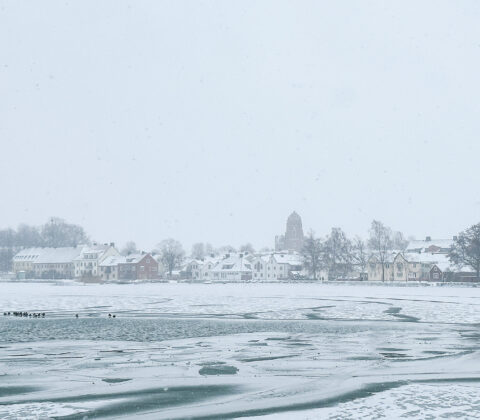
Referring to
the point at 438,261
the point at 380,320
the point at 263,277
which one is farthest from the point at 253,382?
the point at 263,277

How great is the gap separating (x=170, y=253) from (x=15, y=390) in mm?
151351

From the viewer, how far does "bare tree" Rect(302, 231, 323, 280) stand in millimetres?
134375

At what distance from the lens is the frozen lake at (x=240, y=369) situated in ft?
46.8

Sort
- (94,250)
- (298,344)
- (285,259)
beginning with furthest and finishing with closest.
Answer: (94,250), (285,259), (298,344)

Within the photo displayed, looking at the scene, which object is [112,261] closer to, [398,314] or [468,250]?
[468,250]

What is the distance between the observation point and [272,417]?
13.5m

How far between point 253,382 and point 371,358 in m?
5.76

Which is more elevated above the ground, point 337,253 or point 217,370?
point 337,253

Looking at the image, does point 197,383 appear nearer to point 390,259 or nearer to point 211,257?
point 390,259

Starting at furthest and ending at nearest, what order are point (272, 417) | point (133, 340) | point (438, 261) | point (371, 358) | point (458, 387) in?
point (438, 261) < point (133, 340) < point (371, 358) < point (458, 387) < point (272, 417)

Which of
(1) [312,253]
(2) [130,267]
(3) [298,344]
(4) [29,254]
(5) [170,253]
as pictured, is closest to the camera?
(3) [298,344]

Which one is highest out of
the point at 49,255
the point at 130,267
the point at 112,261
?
the point at 49,255

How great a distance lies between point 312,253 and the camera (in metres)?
135

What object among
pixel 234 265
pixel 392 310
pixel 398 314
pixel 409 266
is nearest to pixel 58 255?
pixel 234 265
